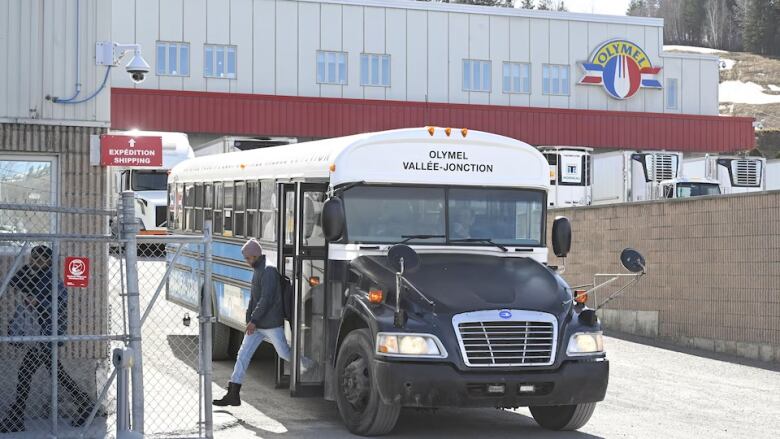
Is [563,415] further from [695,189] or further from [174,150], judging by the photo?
[695,189]

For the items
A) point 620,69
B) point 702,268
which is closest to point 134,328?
point 702,268

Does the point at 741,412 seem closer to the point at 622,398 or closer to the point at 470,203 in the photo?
the point at 622,398

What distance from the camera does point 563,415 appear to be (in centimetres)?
1070

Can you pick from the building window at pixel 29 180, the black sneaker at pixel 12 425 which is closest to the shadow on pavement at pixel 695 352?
the building window at pixel 29 180

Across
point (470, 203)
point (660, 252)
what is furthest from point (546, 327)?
point (660, 252)

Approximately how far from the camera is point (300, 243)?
11.6 metres

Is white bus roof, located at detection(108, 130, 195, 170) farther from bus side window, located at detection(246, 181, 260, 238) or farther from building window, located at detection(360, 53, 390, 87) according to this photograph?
building window, located at detection(360, 53, 390, 87)

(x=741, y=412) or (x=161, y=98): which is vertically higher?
(x=161, y=98)

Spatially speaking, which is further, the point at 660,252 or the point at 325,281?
the point at 660,252

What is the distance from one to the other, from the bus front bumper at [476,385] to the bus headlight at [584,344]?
4.8 inches

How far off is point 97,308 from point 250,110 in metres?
27.5

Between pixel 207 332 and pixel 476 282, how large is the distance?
92.8 inches

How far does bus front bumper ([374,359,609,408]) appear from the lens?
9664 mm

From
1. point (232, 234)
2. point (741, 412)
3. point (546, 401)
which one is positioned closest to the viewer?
point (546, 401)
